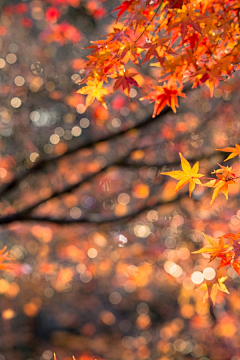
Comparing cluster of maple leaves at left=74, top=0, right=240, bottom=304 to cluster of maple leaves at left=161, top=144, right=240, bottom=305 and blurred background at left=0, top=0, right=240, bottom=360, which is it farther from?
blurred background at left=0, top=0, right=240, bottom=360

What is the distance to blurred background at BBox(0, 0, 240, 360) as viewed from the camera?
4773mm

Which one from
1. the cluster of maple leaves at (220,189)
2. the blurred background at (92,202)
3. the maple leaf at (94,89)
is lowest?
the blurred background at (92,202)

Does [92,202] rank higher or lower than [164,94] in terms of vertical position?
lower

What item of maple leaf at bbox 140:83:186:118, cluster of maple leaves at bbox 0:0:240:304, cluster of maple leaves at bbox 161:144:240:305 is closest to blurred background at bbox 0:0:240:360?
maple leaf at bbox 140:83:186:118

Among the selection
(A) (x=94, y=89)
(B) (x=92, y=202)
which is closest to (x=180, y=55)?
(A) (x=94, y=89)

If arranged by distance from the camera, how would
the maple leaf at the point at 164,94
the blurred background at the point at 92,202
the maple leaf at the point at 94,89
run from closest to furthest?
the maple leaf at the point at 94,89, the maple leaf at the point at 164,94, the blurred background at the point at 92,202

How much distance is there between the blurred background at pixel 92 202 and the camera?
4773 mm

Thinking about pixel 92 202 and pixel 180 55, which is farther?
pixel 92 202

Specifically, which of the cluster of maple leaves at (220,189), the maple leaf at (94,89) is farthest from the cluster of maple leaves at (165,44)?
the cluster of maple leaves at (220,189)

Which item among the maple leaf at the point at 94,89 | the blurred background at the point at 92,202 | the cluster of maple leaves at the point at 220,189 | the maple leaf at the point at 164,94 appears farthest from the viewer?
the blurred background at the point at 92,202

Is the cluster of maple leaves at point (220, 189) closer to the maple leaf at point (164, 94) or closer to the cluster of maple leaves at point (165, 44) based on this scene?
the cluster of maple leaves at point (165, 44)

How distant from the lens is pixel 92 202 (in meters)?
5.80

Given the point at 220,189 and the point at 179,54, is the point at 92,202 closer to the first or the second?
the point at 179,54

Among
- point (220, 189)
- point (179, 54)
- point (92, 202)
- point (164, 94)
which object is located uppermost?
point (179, 54)
